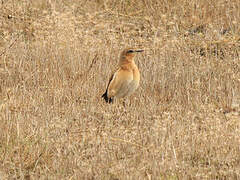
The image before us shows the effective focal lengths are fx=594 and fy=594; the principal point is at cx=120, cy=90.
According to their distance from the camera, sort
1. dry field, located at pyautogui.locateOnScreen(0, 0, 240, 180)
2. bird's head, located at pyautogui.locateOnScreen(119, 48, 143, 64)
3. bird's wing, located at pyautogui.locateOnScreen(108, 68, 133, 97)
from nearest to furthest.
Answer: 1. dry field, located at pyautogui.locateOnScreen(0, 0, 240, 180)
2. bird's wing, located at pyautogui.locateOnScreen(108, 68, 133, 97)
3. bird's head, located at pyautogui.locateOnScreen(119, 48, 143, 64)

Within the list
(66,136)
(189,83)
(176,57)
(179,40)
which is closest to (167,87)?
(189,83)

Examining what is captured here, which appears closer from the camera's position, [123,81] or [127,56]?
[123,81]

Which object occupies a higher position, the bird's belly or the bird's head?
the bird's head

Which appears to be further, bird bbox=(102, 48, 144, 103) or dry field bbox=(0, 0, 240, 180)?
bird bbox=(102, 48, 144, 103)

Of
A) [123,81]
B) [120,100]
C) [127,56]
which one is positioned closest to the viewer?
[123,81]

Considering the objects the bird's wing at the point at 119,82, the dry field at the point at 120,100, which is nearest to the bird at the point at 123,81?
the bird's wing at the point at 119,82

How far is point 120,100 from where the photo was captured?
7.01m

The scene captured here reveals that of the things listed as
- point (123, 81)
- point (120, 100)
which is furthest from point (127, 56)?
point (120, 100)

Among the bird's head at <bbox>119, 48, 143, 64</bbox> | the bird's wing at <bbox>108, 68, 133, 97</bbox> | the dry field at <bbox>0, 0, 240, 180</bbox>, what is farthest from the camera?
the bird's head at <bbox>119, 48, 143, 64</bbox>

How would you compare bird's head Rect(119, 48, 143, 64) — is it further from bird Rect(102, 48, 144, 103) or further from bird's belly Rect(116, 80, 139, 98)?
bird's belly Rect(116, 80, 139, 98)

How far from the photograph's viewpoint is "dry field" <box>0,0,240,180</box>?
4871mm

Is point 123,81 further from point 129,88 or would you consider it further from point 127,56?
point 127,56

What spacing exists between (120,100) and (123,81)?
1.62 ft

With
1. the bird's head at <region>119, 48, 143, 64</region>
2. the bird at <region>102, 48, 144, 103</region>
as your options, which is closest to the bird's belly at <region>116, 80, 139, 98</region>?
the bird at <region>102, 48, 144, 103</region>
